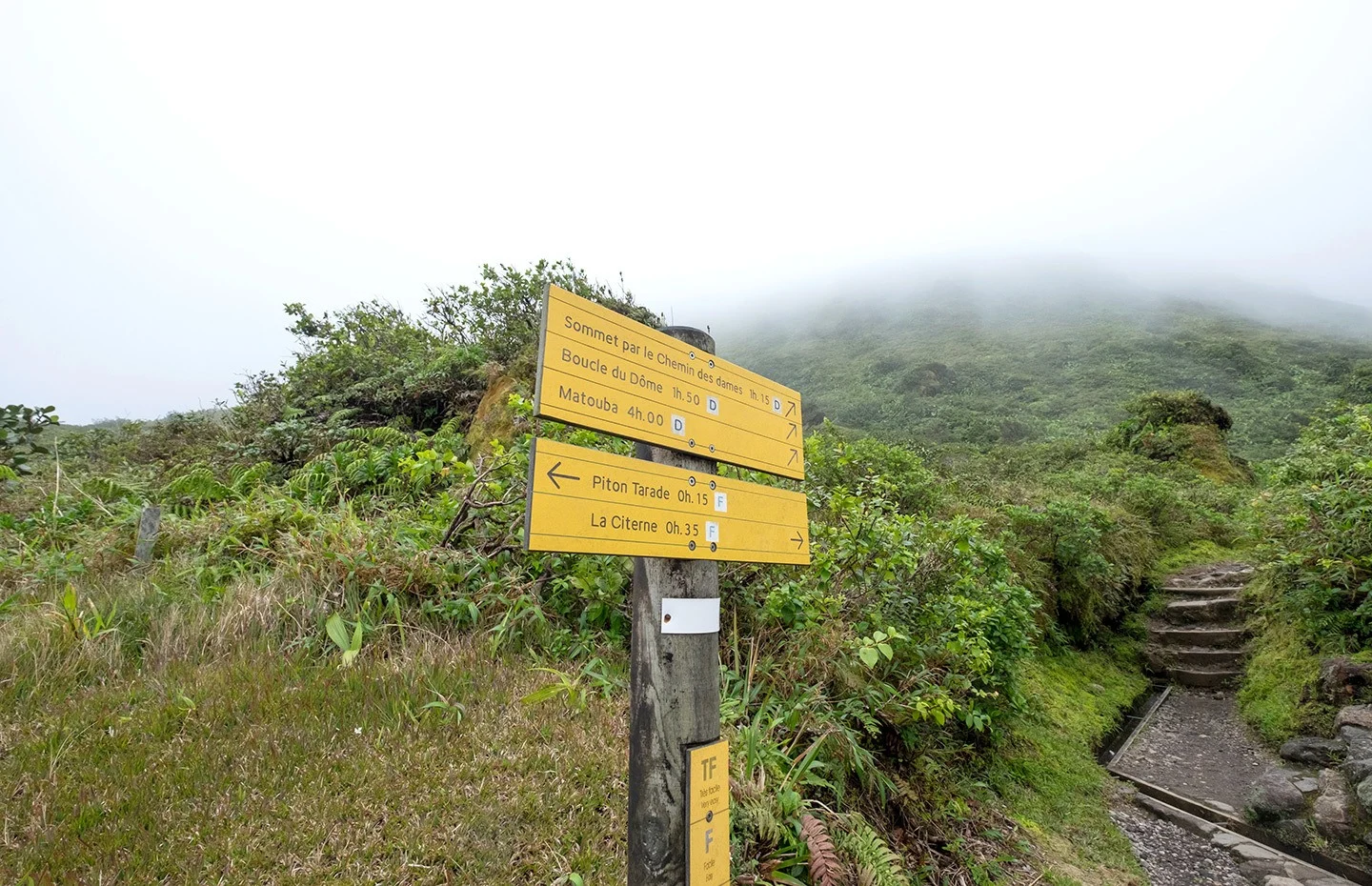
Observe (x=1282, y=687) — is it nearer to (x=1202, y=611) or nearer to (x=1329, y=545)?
(x=1329, y=545)

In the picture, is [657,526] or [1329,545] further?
[1329,545]

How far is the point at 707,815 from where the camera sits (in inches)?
74.5

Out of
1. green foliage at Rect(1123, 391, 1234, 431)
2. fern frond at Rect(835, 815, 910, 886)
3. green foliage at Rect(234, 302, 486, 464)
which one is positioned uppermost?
green foliage at Rect(1123, 391, 1234, 431)

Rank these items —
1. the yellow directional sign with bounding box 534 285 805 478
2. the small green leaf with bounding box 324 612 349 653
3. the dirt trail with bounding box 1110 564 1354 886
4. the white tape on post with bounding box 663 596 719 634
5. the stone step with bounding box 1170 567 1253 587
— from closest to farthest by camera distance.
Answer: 1. the yellow directional sign with bounding box 534 285 805 478
2. the white tape on post with bounding box 663 596 719 634
3. the small green leaf with bounding box 324 612 349 653
4. the dirt trail with bounding box 1110 564 1354 886
5. the stone step with bounding box 1170 567 1253 587

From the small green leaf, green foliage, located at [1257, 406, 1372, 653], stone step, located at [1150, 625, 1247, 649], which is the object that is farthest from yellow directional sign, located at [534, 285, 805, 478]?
stone step, located at [1150, 625, 1247, 649]

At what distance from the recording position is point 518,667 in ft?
13.3

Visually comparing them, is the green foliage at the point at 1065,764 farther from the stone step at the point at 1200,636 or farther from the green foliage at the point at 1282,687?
the stone step at the point at 1200,636

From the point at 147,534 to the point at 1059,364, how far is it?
5172cm

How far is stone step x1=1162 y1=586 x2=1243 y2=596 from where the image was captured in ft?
33.4

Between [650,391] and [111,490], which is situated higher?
[111,490]

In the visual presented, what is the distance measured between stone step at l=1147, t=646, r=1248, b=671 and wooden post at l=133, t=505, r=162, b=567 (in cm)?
1276

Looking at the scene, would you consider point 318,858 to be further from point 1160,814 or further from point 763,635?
point 1160,814

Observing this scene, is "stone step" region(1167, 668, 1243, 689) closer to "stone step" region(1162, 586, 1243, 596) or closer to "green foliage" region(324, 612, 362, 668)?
"stone step" region(1162, 586, 1243, 596)

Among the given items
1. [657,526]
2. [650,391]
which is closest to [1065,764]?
[657,526]
